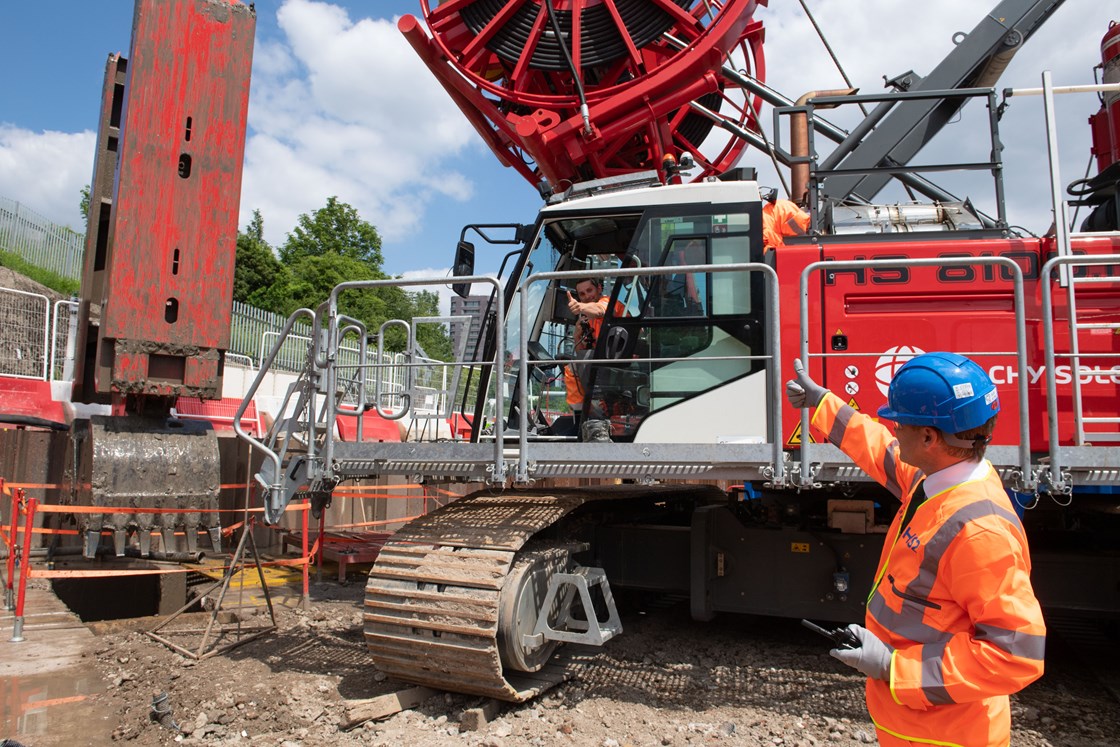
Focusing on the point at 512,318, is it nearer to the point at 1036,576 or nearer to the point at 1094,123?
the point at 1036,576

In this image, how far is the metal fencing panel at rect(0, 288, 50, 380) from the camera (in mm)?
12398

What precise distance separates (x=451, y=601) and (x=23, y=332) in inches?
466

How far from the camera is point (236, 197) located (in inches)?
215

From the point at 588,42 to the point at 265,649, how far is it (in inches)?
263

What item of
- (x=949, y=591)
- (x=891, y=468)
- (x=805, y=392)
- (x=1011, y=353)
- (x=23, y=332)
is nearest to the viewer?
(x=949, y=591)

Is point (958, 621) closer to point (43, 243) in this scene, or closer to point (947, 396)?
point (947, 396)

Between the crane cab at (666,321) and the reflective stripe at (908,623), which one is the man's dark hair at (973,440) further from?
the crane cab at (666,321)

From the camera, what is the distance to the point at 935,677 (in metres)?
1.96

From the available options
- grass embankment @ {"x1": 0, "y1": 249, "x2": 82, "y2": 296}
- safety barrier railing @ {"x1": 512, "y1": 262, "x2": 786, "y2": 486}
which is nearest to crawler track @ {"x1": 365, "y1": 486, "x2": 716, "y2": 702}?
safety barrier railing @ {"x1": 512, "y1": 262, "x2": 786, "y2": 486}

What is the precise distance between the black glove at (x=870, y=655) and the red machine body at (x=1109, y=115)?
19.7 ft

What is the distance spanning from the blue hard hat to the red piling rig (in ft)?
20.6

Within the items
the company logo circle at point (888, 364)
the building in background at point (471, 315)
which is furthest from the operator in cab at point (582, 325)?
the company logo circle at point (888, 364)

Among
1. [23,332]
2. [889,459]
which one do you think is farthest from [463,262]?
[23,332]

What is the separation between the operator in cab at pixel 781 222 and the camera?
5508mm
